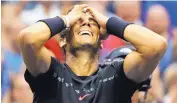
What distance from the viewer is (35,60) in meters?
1.42

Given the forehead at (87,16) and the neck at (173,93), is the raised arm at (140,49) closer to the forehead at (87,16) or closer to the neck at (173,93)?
the forehead at (87,16)

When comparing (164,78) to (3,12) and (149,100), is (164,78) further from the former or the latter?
(3,12)

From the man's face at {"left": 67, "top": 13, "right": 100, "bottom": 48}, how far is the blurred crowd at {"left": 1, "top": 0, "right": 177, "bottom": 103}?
63cm

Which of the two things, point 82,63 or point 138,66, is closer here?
point 138,66

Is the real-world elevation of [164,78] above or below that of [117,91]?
below

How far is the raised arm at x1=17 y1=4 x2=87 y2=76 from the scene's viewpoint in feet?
4.61

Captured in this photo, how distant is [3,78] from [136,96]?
581 millimetres

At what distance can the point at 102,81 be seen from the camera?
4.88ft

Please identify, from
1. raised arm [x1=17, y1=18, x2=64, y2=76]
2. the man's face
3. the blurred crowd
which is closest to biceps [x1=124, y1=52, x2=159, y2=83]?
the man's face

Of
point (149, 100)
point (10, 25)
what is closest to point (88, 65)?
point (149, 100)

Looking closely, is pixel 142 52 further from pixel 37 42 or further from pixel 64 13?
pixel 64 13

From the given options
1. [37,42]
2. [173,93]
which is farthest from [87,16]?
[173,93]

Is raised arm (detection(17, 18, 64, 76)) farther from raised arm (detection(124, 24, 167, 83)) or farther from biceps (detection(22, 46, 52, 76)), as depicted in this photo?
raised arm (detection(124, 24, 167, 83))

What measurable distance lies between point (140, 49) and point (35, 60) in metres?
0.28
